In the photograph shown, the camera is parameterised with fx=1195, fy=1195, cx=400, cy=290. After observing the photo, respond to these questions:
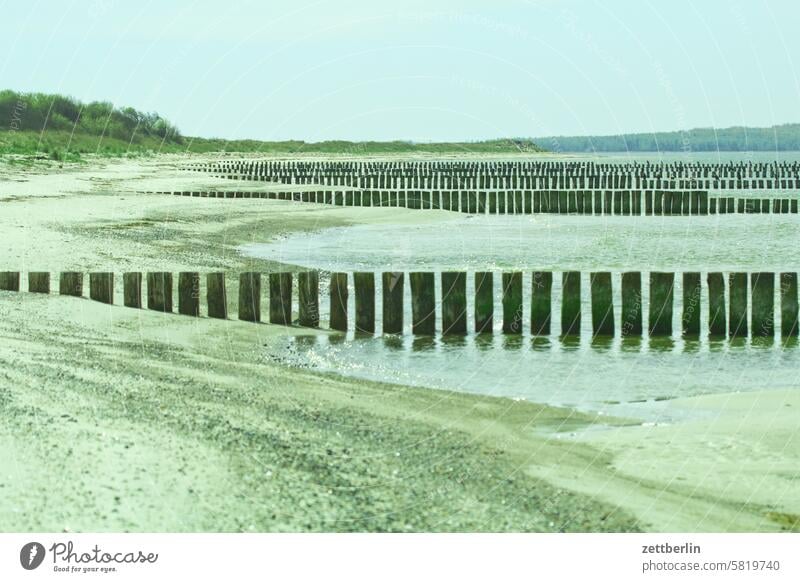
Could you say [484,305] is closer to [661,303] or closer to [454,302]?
[454,302]

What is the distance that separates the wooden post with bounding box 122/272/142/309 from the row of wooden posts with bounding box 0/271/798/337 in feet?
0.04

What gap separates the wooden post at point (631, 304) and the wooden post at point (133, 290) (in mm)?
6435

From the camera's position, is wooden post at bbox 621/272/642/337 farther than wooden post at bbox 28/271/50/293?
No

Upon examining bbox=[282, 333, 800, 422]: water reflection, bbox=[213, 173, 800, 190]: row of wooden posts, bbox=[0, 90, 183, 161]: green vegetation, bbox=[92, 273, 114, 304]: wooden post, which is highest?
bbox=[0, 90, 183, 161]: green vegetation

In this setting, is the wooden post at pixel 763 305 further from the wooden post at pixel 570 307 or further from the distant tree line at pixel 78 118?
the distant tree line at pixel 78 118

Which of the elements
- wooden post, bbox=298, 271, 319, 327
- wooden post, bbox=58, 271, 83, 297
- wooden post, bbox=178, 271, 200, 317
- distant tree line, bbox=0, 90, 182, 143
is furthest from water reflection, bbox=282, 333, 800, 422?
distant tree line, bbox=0, 90, 182, 143

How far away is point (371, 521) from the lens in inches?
297

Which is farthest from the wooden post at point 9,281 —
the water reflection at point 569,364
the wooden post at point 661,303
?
the wooden post at point 661,303

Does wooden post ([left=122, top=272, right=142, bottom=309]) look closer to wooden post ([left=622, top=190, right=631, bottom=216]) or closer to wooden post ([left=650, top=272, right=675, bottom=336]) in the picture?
wooden post ([left=650, top=272, right=675, bottom=336])

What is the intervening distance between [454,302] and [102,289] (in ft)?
15.6

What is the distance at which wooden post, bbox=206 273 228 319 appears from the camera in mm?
16000

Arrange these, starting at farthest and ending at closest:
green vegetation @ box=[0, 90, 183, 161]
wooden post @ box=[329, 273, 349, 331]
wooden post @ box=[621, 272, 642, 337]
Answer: green vegetation @ box=[0, 90, 183, 161] → wooden post @ box=[329, 273, 349, 331] → wooden post @ box=[621, 272, 642, 337]

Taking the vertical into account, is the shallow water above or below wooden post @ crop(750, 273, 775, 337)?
below

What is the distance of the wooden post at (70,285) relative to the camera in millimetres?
16141
